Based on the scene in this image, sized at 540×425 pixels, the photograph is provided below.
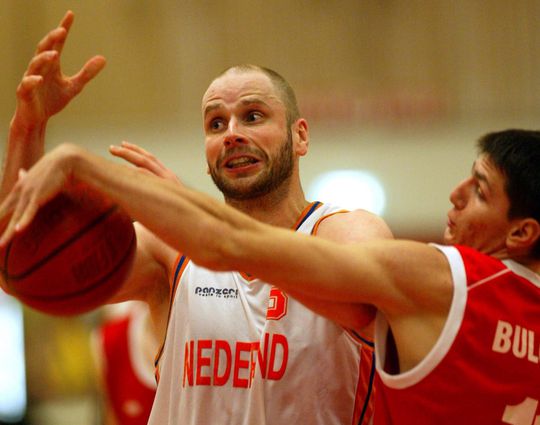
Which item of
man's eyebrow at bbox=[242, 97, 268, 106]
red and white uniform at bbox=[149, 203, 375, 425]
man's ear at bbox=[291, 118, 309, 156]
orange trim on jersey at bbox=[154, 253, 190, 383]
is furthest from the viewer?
man's ear at bbox=[291, 118, 309, 156]

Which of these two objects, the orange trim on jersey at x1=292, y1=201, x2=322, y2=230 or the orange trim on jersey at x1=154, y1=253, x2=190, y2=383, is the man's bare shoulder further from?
the orange trim on jersey at x1=154, y1=253, x2=190, y2=383

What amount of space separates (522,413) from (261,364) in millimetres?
1101

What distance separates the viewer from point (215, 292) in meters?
3.84

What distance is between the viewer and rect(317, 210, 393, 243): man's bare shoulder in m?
3.60

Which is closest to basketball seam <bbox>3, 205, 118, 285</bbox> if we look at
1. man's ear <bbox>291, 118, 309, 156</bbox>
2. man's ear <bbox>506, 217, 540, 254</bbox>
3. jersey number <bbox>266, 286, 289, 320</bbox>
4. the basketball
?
the basketball

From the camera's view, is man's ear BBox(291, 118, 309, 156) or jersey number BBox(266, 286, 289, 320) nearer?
jersey number BBox(266, 286, 289, 320)

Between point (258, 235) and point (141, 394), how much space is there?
4127 millimetres

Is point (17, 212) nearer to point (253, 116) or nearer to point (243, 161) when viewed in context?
point (243, 161)

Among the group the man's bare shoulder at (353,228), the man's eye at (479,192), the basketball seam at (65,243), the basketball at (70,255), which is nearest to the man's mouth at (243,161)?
the man's bare shoulder at (353,228)

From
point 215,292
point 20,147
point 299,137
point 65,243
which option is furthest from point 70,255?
point 299,137

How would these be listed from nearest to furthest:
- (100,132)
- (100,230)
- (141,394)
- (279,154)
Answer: (100,230) → (279,154) → (141,394) → (100,132)

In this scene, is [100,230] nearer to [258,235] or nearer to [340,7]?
[258,235]

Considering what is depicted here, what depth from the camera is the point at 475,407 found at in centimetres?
295

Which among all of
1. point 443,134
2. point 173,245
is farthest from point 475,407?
point 443,134
